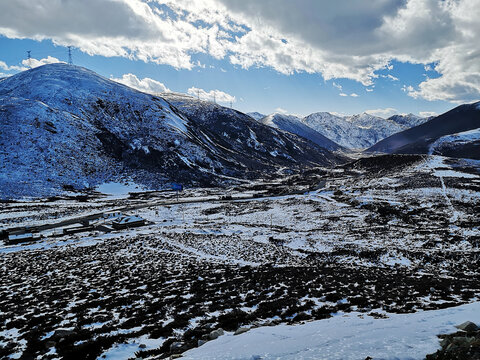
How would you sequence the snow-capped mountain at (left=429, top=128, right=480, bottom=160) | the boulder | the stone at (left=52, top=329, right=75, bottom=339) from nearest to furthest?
the boulder
the stone at (left=52, top=329, right=75, bottom=339)
the snow-capped mountain at (left=429, top=128, right=480, bottom=160)

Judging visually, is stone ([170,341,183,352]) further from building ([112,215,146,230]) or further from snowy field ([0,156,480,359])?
building ([112,215,146,230])

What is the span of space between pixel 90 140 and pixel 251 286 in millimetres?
124040

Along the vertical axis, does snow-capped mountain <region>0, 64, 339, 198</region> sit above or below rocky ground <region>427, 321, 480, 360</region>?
above

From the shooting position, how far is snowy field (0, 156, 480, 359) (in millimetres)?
9875

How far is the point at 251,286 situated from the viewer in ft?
61.2

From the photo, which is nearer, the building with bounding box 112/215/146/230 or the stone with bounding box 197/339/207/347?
the stone with bounding box 197/339/207/347

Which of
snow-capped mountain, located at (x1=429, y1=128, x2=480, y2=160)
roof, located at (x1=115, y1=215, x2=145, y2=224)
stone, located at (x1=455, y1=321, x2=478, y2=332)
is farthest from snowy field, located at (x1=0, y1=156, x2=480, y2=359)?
snow-capped mountain, located at (x1=429, y1=128, x2=480, y2=160)

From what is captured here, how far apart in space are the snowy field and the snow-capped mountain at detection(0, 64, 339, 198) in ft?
149

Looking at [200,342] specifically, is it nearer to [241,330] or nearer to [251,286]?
[241,330]

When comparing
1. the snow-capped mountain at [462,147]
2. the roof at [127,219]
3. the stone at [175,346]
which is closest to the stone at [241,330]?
the stone at [175,346]

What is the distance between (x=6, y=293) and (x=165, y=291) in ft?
42.4

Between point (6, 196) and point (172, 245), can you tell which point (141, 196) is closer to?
point (6, 196)

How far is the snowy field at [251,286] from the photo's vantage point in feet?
32.4

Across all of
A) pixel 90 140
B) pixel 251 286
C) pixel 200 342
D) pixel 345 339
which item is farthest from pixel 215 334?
pixel 90 140
